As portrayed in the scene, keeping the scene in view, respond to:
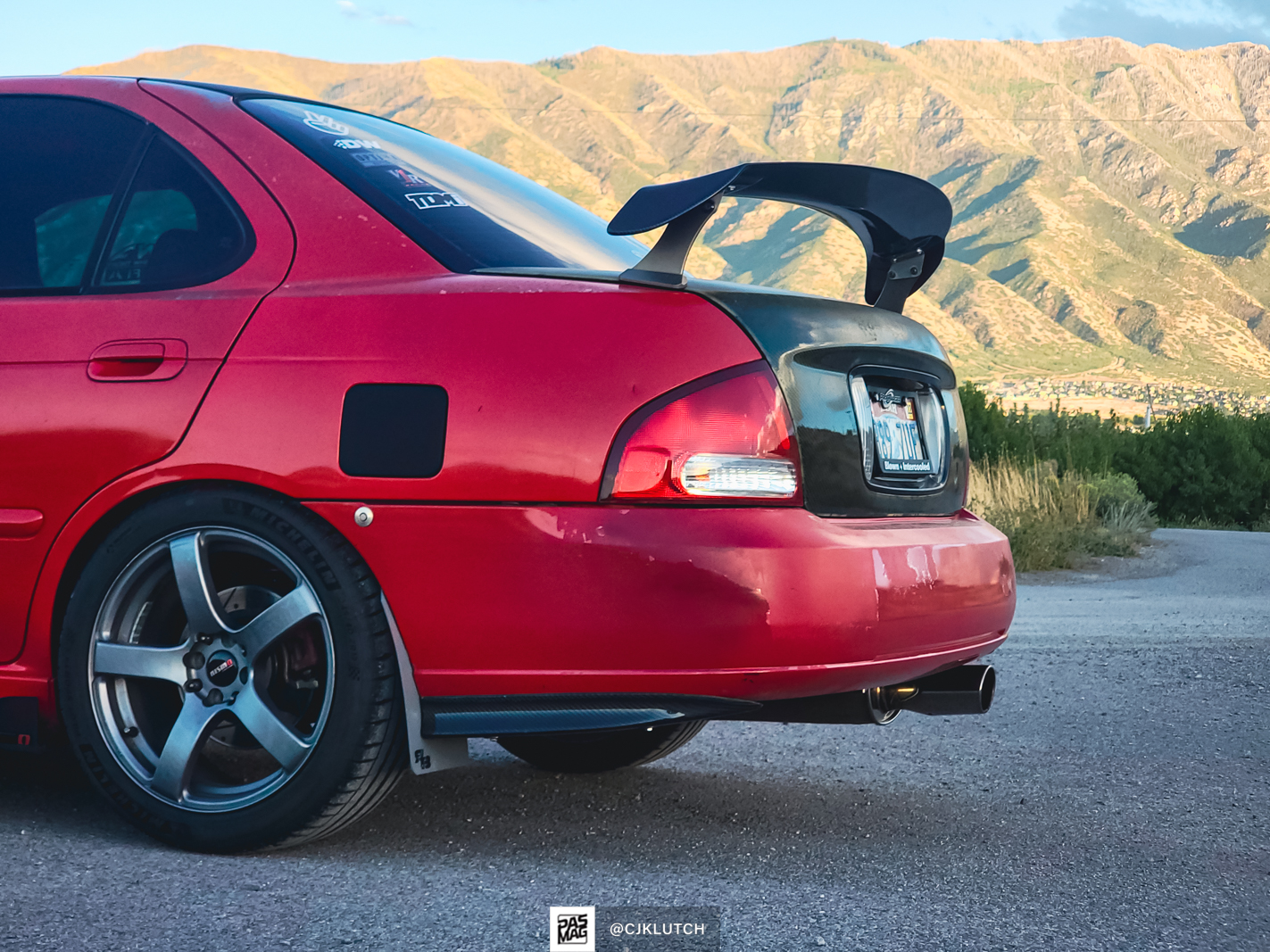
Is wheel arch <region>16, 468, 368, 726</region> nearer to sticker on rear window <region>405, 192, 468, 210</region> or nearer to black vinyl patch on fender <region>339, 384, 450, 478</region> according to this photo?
black vinyl patch on fender <region>339, 384, 450, 478</region>

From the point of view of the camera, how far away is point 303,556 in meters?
3.04

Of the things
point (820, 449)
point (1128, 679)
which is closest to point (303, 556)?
point (820, 449)

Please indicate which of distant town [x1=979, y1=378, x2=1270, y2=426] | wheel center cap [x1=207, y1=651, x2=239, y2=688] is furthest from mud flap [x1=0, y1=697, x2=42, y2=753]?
distant town [x1=979, y1=378, x2=1270, y2=426]

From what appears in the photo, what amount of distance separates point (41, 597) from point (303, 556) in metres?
0.74

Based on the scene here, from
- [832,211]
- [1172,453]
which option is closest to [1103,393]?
[1172,453]

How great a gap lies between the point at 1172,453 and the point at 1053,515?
681 centimetres

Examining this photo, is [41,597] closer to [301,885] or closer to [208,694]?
[208,694]

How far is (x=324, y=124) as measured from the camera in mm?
3574

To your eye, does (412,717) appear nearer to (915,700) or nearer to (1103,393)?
(915,700)

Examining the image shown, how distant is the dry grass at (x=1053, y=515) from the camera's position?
13.9 meters

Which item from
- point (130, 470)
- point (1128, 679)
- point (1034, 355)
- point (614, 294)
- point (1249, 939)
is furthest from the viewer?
point (1034, 355)

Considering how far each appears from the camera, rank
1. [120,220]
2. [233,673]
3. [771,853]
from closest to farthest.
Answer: [233,673]
[771,853]
[120,220]

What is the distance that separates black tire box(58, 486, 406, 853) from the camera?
304 cm

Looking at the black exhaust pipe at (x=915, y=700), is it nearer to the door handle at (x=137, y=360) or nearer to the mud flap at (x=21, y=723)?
the door handle at (x=137, y=360)
